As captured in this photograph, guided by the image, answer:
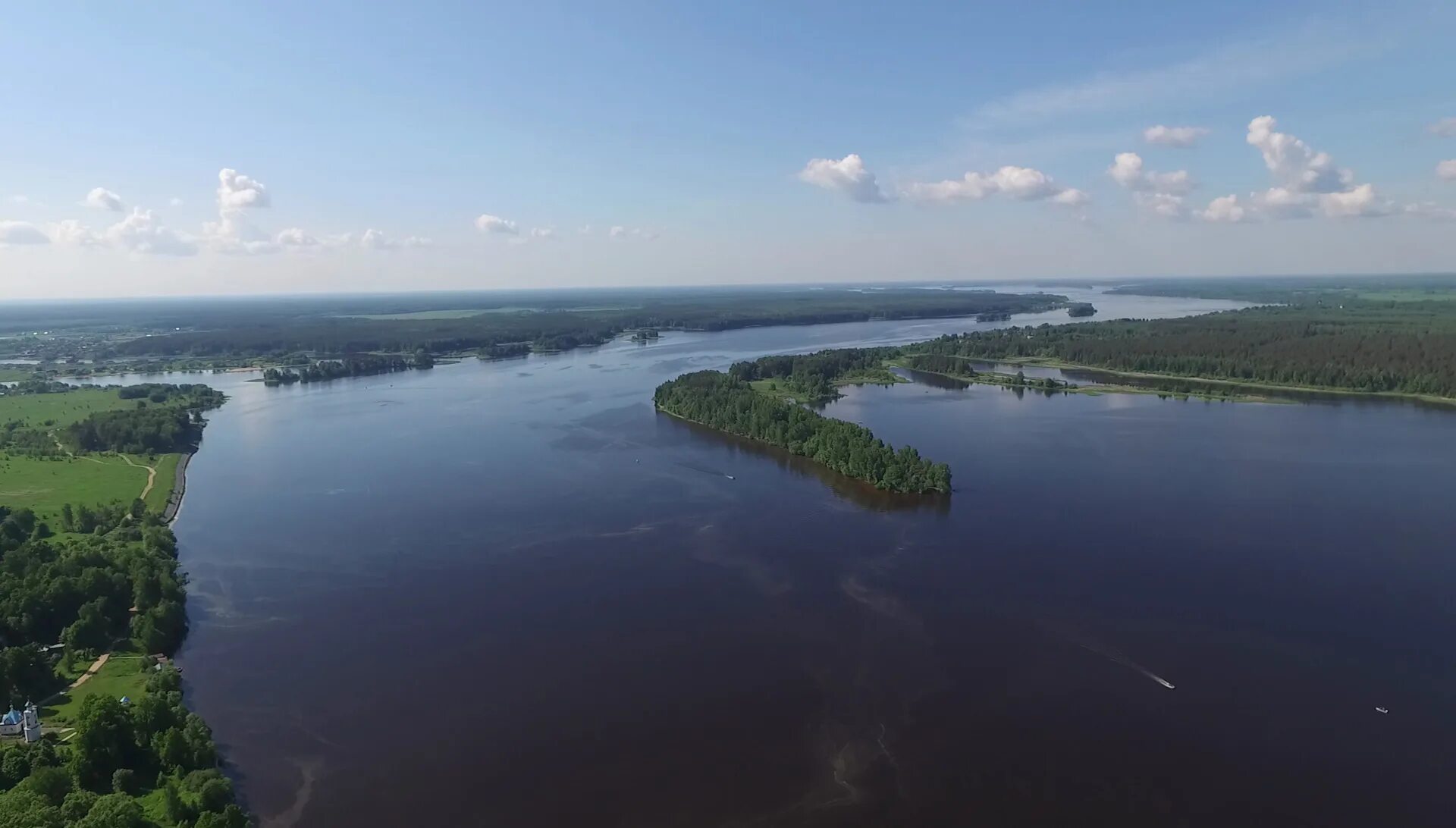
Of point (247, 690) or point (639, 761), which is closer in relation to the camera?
point (639, 761)

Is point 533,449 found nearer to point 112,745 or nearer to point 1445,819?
point 112,745

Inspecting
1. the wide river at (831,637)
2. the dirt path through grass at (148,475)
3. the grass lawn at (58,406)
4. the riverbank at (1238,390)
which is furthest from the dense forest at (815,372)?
the grass lawn at (58,406)

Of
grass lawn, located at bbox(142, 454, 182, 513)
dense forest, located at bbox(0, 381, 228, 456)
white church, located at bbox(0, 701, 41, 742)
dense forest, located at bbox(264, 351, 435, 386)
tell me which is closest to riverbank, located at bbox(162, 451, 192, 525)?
grass lawn, located at bbox(142, 454, 182, 513)

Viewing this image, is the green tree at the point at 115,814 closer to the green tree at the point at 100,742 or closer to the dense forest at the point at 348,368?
the green tree at the point at 100,742

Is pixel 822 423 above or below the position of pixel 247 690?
above

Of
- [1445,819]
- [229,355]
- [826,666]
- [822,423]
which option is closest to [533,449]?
[822,423]

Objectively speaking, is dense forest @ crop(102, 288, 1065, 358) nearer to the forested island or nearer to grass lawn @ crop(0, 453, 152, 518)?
grass lawn @ crop(0, 453, 152, 518)

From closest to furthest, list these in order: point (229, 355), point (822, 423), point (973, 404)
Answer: point (822, 423) → point (973, 404) → point (229, 355)

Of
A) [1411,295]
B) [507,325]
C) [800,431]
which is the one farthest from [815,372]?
[1411,295]
